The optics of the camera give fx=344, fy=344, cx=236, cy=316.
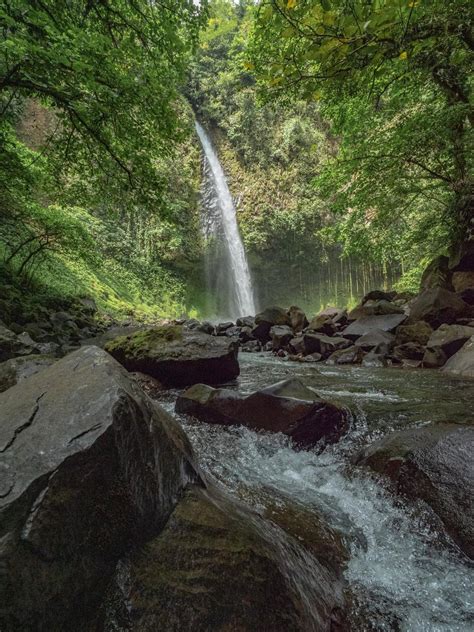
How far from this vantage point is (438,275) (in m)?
8.84

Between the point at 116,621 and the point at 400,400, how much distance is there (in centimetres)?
370

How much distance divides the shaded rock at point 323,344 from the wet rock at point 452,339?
2.10m

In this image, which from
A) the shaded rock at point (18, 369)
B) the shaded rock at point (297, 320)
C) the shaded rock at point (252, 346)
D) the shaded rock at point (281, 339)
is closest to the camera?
the shaded rock at point (18, 369)

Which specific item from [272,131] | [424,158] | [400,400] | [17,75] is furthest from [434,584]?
[272,131]

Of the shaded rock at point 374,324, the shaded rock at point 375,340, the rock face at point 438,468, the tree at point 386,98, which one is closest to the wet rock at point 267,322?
the shaded rock at point 374,324

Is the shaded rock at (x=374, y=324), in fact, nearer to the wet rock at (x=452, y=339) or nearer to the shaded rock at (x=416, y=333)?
the shaded rock at (x=416, y=333)

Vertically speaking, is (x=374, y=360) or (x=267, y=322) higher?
(x=267, y=322)

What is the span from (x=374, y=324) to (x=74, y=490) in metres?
8.58

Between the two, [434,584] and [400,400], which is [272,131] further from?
[434,584]

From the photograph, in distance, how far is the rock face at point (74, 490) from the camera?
98 cm

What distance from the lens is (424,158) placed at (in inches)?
274

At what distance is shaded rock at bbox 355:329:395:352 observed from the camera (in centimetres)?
752

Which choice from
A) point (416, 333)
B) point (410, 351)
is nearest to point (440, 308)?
point (416, 333)

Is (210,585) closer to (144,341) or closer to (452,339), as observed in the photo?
(144,341)
